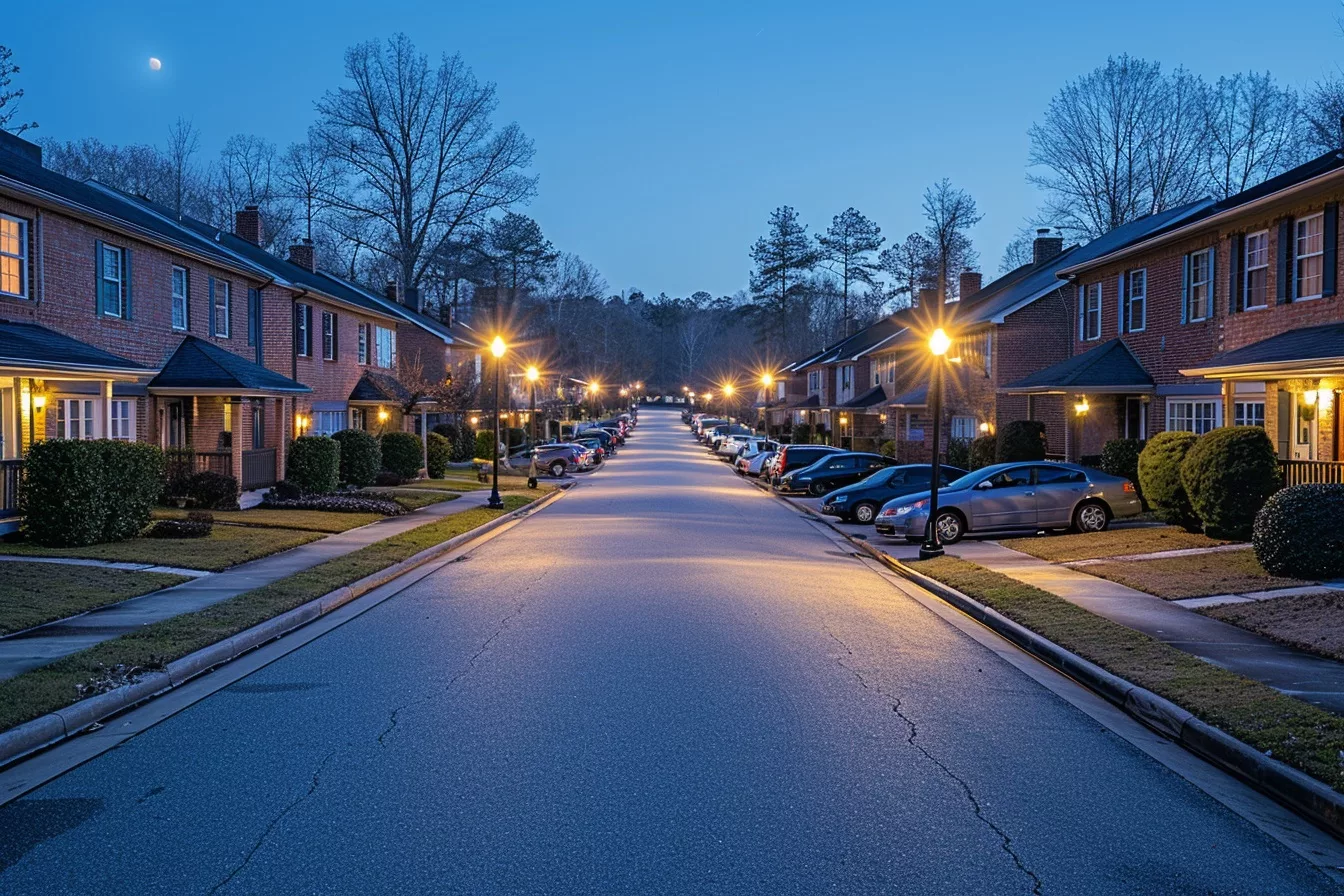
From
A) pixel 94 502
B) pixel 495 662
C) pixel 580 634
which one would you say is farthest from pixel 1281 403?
pixel 94 502

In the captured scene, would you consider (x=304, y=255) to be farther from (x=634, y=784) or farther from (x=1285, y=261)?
(x=634, y=784)

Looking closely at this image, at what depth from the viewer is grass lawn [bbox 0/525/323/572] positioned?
640 inches

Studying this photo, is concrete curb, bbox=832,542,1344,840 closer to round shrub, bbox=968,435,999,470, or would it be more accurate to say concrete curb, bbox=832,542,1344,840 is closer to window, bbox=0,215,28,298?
window, bbox=0,215,28,298

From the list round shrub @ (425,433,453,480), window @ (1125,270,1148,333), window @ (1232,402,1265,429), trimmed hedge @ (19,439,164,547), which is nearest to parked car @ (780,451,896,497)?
window @ (1125,270,1148,333)

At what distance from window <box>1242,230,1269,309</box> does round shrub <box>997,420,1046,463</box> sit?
10.3 meters

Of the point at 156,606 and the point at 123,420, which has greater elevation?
the point at 123,420

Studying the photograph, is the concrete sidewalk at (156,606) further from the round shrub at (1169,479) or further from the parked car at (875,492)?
the round shrub at (1169,479)

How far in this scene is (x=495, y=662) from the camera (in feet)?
33.2

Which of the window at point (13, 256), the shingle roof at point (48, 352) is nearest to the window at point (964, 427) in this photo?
the shingle roof at point (48, 352)

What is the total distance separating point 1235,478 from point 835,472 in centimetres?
1913

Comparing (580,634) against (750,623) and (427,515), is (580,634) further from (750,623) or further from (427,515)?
(427,515)

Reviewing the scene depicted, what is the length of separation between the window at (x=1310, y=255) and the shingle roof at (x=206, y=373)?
21374 millimetres

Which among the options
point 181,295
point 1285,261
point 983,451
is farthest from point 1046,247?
point 181,295

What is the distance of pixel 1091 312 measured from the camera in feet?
103
